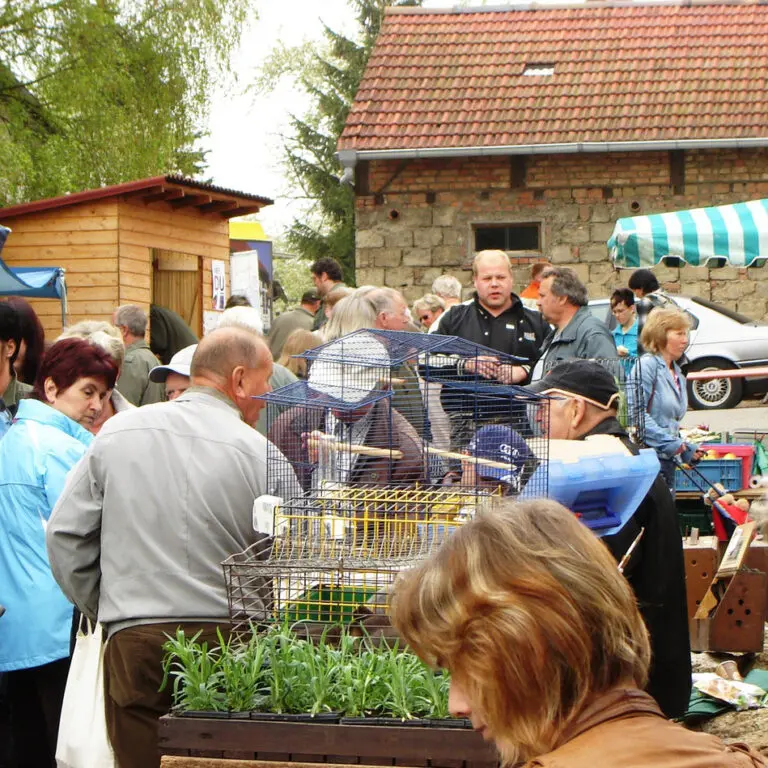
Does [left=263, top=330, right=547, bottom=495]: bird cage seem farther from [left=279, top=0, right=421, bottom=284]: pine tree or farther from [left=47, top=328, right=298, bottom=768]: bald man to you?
[left=279, top=0, right=421, bottom=284]: pine tree

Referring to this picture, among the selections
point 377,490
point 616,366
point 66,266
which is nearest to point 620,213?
point 66,266

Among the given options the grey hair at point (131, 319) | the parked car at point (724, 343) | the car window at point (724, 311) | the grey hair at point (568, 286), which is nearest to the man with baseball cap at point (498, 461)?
the grey hair at point (568, 286)

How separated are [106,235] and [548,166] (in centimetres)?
862

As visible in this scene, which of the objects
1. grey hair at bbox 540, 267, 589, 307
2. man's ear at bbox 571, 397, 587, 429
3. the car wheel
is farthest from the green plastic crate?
the car wheel

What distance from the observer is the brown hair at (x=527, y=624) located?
182 centimetres

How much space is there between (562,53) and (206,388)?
63.7 ft

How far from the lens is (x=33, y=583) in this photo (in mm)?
4676

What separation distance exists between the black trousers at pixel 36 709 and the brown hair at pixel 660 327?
5147 millimetres

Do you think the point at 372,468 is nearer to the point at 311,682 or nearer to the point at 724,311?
the point at 311,682

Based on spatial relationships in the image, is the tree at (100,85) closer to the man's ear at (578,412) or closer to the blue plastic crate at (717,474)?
the blue plastic crate at (717,474)

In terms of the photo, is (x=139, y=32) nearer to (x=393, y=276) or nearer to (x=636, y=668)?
(x=393, y=276)

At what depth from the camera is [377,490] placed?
3.76 m

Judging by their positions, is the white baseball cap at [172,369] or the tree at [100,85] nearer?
the white baseball cap at [172,369]

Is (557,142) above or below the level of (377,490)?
above
